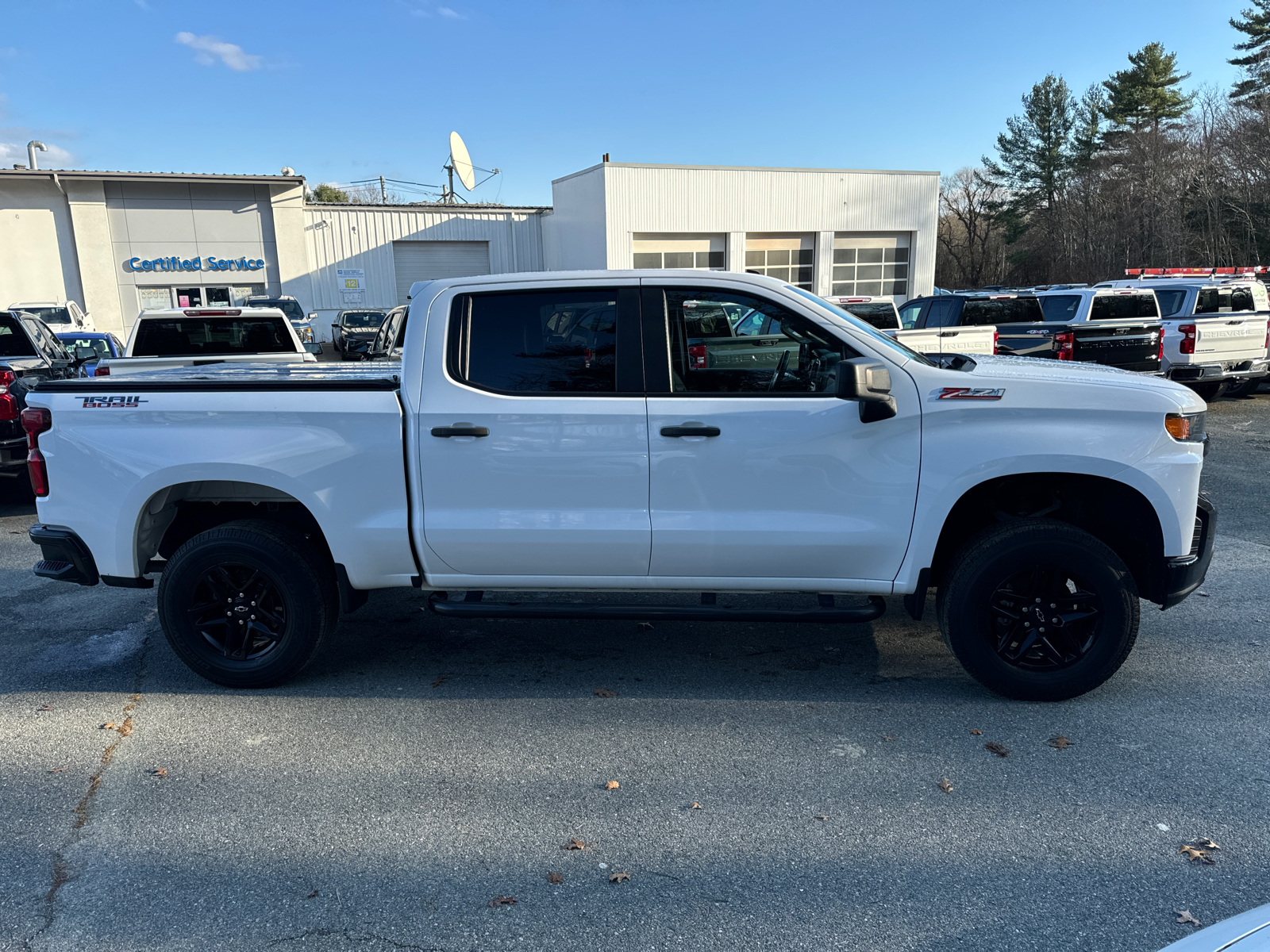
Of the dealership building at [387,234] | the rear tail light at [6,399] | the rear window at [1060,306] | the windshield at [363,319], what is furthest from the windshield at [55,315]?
the rear window at [1060,306]

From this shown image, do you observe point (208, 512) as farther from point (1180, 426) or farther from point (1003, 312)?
point (1003, 312)

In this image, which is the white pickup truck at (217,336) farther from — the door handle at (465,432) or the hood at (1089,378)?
the hood at (1089,378)

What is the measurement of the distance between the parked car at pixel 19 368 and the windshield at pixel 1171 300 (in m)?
16.8

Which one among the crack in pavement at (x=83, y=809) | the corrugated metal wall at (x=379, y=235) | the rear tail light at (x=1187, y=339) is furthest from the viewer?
the corrugated metal wall at (x=379, y=235)

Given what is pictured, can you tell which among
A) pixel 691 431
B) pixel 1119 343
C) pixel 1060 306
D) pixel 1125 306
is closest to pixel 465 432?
pixel 691 431

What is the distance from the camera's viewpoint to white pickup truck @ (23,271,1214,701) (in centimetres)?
403

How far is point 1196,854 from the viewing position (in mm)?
3059

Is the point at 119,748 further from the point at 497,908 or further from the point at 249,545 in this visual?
the point at 497,908

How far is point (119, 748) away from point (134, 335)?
23.1 feet

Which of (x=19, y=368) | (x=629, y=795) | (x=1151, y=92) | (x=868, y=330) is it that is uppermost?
(x=1151, y=92)

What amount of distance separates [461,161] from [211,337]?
21.4m

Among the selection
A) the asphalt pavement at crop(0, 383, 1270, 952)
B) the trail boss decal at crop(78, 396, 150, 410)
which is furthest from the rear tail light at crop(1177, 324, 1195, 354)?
the trail boss decal at crop(78, 396, 150, 410)

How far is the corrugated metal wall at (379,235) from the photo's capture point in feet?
108

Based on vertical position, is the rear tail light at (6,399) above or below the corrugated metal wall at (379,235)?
below
